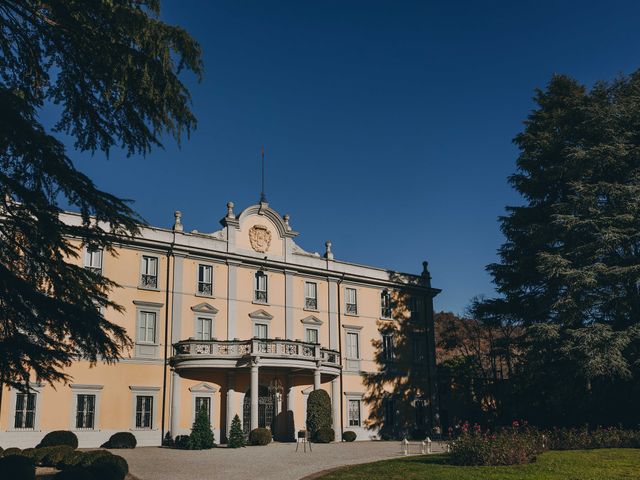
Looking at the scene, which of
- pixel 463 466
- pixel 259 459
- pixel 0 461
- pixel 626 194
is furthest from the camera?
Answer: pixel 626 194

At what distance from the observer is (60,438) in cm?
2581

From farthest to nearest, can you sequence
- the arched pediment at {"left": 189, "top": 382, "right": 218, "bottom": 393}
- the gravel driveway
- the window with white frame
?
1. the window with white frame
2. the arched pediment at {"left": 189, "top": 382, "right": 218, "bottom": 393}
3. the gravel driveway

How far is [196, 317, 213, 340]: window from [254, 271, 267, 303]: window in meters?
3.47

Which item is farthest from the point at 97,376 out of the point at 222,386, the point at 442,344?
the point at 442,344

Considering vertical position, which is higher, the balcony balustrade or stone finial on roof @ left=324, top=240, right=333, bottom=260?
stone finial on roof @ left=324, top=240, right=333, bottom=260

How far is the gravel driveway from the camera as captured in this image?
17375 millimetres

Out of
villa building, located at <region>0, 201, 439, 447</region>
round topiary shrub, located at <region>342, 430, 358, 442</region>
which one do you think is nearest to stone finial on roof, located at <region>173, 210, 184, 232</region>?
villa building, located at <region>0, 201, 439, 447</region>

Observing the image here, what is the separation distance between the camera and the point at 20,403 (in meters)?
26.6

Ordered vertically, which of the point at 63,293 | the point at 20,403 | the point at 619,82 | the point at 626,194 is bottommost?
the point at 20,403

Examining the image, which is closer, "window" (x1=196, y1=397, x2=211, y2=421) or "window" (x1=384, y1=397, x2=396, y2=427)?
"window" (x1=196, y1=397, x2=211, y2=421)

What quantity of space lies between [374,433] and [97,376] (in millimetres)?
17378

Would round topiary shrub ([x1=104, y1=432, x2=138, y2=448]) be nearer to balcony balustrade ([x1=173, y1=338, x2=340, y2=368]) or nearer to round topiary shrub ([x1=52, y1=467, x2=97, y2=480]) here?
balcony balustrade ([x1=173, y1=338, x2=340, y2=368])

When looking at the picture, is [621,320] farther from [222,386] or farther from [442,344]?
[442,344]

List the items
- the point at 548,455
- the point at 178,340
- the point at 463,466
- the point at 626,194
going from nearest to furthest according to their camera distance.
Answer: the point at 463,466, the point at 548,455, the point at 626,194, the point at 178,340
